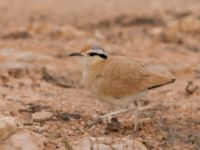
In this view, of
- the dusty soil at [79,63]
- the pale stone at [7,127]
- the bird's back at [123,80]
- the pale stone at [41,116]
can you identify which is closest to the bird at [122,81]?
the bird's back at [123,80]

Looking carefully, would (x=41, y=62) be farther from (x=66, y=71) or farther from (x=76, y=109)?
(x=76, y=109)

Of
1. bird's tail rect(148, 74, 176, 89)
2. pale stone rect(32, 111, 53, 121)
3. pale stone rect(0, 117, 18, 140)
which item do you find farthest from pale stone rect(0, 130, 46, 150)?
bird's tail rect(148, 74, 176, 89)

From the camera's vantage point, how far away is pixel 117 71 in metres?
6.52

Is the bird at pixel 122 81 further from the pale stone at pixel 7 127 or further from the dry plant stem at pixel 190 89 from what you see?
the dry plant stem at pixel 190 89

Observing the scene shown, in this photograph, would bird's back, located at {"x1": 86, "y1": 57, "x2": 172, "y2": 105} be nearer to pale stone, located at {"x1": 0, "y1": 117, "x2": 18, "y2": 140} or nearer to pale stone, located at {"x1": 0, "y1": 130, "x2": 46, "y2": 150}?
pale stone, located at {"x1": 0, "y1": 130, "x2": 46, "y2": 150}

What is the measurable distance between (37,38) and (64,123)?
16.4 ft

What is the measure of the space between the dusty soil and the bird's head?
1.93 feet

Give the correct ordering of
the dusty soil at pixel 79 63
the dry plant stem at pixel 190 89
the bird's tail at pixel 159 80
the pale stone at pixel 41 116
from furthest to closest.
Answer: the dry plant stem at pixel 190 89
the pale stone at pixel 41 116
the dusty soil at pixel 79 63
the bird's tail at pixel 159 80

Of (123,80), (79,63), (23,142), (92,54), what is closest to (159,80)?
(123,80)

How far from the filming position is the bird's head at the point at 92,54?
6.86 meters

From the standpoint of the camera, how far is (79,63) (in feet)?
32.9

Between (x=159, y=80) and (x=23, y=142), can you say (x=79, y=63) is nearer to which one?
(x=159, y=80)

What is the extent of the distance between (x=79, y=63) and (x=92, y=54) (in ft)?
10.1

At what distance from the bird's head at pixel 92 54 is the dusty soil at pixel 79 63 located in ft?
1.93
